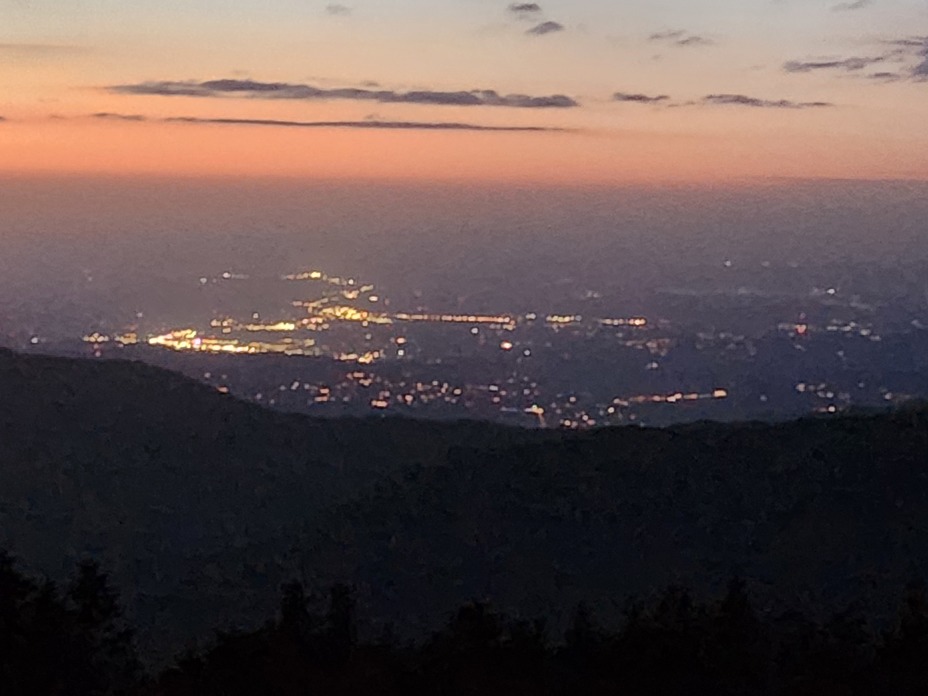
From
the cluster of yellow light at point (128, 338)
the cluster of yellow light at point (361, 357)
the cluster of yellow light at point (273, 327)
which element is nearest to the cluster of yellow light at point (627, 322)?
the cluster of yellow light at point (361, 357)

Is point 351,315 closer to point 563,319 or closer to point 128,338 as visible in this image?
point 563,319

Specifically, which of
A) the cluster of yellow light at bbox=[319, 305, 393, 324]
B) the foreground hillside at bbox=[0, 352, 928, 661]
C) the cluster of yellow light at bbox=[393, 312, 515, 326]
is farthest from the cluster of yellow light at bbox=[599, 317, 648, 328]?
the foreground hillside at bbox=[0, 352, 928, 661]

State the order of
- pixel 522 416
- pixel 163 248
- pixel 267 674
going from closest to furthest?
pixel 267 674 → pixel 522 416 → pixel 163 248

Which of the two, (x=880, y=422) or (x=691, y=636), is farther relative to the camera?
(x=880, y=422)

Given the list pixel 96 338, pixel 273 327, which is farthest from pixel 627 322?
pixel 96 338

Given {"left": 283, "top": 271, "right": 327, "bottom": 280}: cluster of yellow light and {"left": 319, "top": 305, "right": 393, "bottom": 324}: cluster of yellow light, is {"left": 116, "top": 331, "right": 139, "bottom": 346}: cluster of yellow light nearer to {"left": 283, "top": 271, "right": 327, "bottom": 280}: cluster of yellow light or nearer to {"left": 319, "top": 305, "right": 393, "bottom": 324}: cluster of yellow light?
{"left": 319, "top": 305, "right": 393, "bottom": 324}: cluster of yellow light

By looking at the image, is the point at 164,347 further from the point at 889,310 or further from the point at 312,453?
the point at 889,310

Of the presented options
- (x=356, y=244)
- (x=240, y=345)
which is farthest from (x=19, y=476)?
(x=356, y=244)

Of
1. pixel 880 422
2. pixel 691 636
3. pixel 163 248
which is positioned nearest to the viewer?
pixel 691 636
